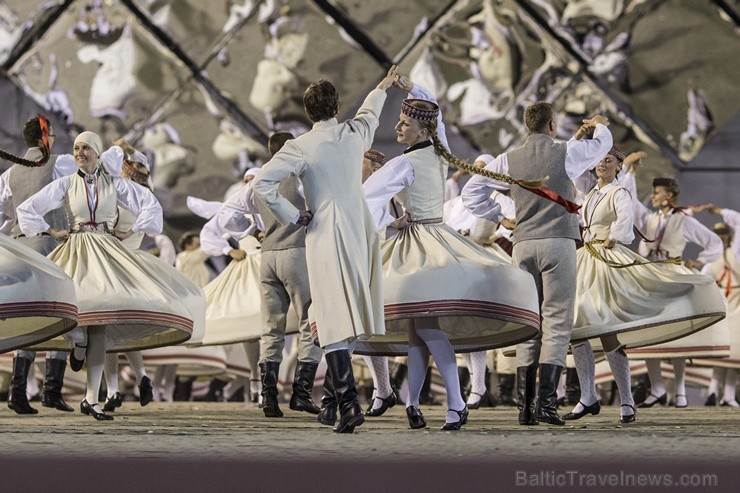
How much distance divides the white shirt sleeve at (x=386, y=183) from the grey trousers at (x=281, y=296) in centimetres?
102

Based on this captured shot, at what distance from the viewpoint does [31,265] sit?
628 centimetres

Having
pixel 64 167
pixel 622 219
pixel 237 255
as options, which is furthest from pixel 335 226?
pixel 237 255

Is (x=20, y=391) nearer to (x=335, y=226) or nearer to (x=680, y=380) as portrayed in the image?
(x=335, y=226)

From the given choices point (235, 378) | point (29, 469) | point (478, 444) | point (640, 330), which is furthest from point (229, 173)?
point (29, 469)

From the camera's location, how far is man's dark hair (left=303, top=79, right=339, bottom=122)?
6062mm

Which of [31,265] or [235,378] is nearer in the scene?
[31,265]

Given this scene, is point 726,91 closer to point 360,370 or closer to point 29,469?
point 360,370

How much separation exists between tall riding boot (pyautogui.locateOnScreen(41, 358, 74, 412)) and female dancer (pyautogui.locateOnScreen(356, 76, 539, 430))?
1.98m

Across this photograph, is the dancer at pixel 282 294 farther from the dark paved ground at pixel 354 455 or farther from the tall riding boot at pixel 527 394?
the tall riding boot at pixel 527 394

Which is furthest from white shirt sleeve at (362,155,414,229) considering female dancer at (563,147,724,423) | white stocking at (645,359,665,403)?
white stocking at (645,359,665,403)

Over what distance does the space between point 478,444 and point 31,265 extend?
210 centimetres

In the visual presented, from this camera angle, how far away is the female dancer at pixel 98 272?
7.03m

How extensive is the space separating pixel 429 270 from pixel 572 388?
3.54 metres

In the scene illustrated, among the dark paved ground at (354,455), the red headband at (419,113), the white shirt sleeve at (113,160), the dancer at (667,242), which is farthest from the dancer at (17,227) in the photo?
the dancer at (667,242)
